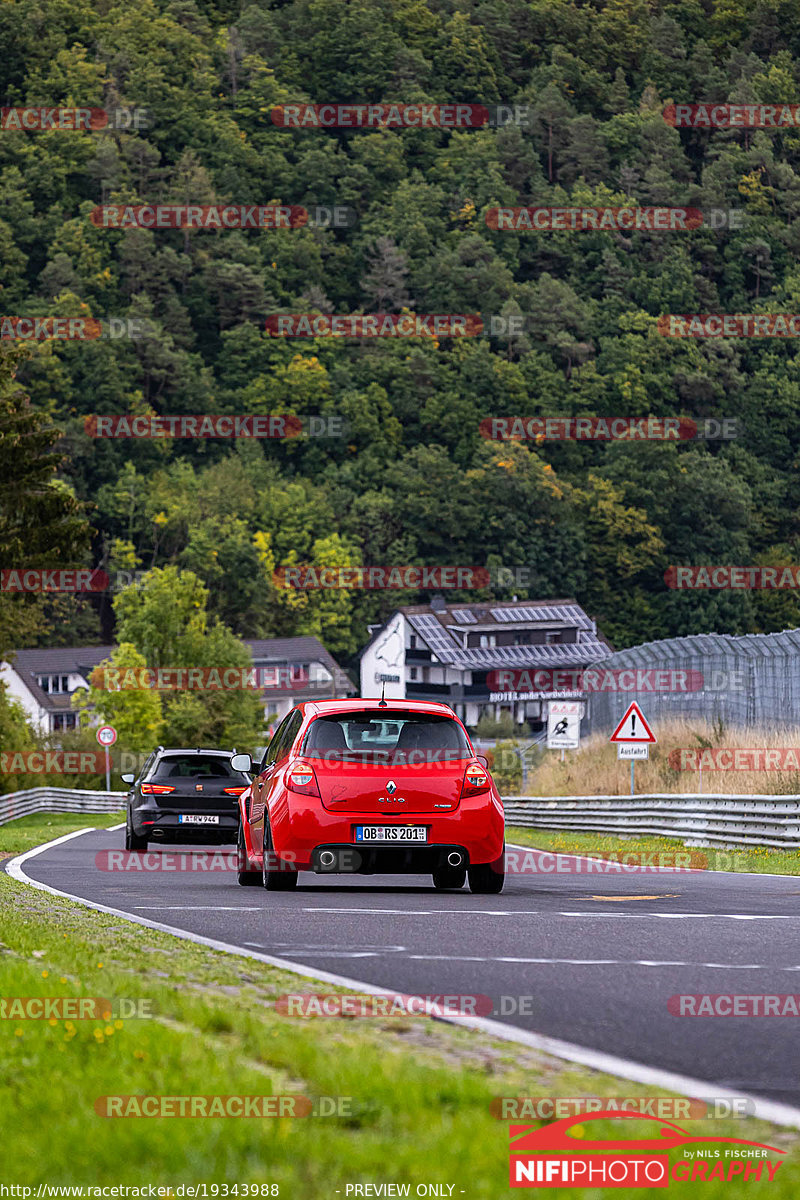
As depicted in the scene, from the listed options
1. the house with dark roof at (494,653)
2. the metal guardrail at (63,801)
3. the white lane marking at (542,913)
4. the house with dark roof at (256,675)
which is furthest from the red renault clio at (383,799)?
the house with dark roof at (494,653)

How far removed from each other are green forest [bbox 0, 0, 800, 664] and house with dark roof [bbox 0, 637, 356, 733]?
661cm

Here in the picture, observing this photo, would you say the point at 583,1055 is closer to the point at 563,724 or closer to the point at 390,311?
the point at 563,724

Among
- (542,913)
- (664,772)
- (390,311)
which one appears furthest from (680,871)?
(390,311)

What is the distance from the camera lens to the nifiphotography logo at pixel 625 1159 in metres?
4.18

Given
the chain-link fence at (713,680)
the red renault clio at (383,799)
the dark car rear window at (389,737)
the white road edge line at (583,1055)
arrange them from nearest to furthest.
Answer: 1. the white road edge line at (583,1055)
2. the red renault clio at (383,799)
3. the dark car rear window at (389,737)
4. the chain-link fence at (713,680)

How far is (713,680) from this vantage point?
31.1 m

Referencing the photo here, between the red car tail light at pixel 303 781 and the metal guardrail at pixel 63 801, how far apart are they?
3357 cm

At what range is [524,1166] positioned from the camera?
4.21 m

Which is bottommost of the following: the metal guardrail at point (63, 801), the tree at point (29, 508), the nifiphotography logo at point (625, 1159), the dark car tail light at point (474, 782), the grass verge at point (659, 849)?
the metal guardrail at point (63, 801)

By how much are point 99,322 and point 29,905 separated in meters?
151

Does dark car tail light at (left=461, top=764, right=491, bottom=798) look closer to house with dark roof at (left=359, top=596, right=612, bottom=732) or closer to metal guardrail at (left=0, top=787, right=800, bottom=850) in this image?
metal guardrail at (left=0, top=787, right=800, bottom=850)

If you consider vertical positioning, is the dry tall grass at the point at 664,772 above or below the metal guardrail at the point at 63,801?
above

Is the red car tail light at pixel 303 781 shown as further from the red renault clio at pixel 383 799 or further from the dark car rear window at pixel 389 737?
the dark car rear window at pixel 389 737

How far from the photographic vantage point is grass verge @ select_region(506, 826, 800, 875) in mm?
19781
